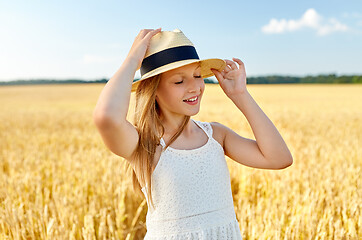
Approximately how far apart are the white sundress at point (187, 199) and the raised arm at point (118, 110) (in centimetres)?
20

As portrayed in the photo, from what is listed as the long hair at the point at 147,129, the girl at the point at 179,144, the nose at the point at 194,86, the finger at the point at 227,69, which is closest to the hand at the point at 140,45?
the girl at the point at 179,144

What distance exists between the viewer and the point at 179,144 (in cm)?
160

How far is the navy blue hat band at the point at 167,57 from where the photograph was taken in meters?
1.53

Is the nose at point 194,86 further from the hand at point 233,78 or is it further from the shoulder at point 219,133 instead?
the shoulder at point 219,133

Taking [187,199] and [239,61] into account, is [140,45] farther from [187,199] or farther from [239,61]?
[187,199]

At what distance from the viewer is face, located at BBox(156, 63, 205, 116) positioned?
1535 mm

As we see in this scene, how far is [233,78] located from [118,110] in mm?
628

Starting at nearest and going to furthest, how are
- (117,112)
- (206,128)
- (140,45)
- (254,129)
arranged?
1. (117,112)
2. (140,45)
3. (254,129)
4. (206,128)

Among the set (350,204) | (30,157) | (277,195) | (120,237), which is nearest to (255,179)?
(277,195)

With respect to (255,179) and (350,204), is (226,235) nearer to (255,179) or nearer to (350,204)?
(350,204)

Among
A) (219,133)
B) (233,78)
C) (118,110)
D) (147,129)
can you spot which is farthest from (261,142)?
(118,110)

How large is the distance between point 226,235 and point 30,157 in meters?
3.91

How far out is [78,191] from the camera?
3.24m

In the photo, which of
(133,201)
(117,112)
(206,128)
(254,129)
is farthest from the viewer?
(133,201)
